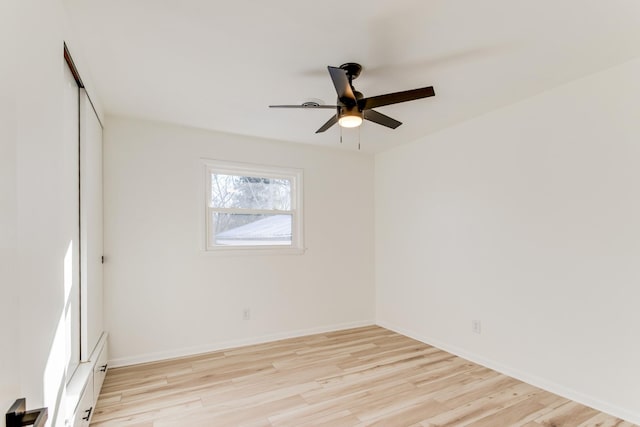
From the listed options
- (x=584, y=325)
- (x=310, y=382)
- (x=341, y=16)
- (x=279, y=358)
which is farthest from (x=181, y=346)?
(x=584, y=325)

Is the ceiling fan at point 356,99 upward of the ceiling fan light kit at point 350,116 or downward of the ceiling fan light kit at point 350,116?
upward

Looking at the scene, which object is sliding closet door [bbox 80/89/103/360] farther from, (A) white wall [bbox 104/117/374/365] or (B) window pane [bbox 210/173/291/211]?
(B) window pane [bbox 210/173/291/211]

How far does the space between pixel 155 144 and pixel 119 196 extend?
0.64 m

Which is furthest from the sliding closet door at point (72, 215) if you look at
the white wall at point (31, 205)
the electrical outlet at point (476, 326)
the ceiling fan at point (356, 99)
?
the electrical outlet at point (476, 326)

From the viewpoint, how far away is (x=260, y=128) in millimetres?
3629

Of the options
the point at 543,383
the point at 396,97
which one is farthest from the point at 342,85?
the point at 543,383

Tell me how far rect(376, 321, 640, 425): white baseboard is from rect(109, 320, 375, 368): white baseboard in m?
1.04

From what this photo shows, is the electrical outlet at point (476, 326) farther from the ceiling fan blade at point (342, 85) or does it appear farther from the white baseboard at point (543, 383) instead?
the ceiling fan blade at point (342, 85)

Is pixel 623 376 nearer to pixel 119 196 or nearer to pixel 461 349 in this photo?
pixel 461 349

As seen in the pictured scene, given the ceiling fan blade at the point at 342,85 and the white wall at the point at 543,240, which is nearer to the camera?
the ceiling fan blade at the point at 342,85

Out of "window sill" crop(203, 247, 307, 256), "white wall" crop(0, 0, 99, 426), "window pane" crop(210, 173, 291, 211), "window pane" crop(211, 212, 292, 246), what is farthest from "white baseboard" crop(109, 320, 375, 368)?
"white wall" crop(0, 0, 99, 426)

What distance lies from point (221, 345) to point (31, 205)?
2.97 meters

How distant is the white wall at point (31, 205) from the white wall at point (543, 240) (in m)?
3.23

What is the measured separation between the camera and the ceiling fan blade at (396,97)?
6.98 ft
